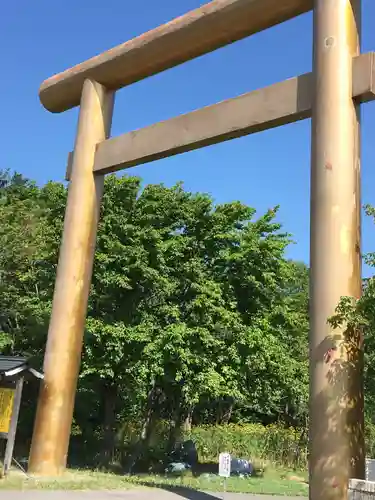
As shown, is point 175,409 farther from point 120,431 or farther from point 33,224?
point 33,224

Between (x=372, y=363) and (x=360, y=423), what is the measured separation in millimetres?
784

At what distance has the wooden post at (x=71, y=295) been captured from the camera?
10516 millimetres

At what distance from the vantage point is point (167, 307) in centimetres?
1745

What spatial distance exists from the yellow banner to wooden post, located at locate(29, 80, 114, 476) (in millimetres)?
575

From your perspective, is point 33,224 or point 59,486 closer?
point 59,486

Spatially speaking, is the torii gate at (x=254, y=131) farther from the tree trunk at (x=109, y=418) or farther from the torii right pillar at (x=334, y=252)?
the tree trunk at (x=109, y=418)

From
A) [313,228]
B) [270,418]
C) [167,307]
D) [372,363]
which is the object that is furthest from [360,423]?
[270,418]

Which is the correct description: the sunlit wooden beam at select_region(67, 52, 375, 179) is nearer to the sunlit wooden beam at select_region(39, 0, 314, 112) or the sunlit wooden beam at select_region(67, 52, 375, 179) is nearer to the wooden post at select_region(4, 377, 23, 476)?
the sunlit wooden beam at select_region(39, 0, 314, 112)

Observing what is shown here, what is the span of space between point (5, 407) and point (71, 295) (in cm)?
240

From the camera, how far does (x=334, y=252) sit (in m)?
7.77

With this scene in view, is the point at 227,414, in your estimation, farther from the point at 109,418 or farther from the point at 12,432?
the point at 12,432

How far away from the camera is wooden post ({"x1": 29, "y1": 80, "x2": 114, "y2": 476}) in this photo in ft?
34.5

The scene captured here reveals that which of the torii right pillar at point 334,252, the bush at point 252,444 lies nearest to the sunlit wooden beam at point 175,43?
the torii right pillar at point 334,252

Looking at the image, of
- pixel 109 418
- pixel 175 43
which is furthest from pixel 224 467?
pixel 175 43
